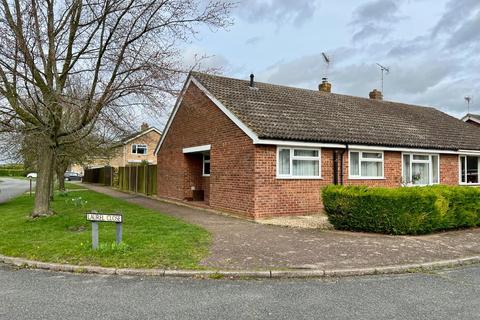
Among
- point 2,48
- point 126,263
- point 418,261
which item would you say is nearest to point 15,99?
point 2,48

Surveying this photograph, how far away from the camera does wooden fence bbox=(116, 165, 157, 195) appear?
78.8 feet

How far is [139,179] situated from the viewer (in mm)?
26797

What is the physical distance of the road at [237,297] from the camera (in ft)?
16.3

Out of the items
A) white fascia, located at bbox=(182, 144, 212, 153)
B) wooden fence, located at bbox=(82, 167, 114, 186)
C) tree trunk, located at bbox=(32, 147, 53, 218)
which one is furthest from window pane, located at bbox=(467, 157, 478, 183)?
wooden fence, located at bbox=(82, 167, 114, 186)

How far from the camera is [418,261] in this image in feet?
24.6

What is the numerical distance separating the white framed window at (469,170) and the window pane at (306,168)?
897cm

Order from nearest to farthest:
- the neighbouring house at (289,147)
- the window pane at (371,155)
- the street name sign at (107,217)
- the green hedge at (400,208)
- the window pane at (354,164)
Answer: the street name sign at (107,217)
the green hedge at (400,208)
the neighbouring house at (289,147)
the window pane at (354,164)
the window pane at (371,155)

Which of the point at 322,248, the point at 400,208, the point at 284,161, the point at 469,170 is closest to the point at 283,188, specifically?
the point at 284,161

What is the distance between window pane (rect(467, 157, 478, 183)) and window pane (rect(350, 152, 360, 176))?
7.86m

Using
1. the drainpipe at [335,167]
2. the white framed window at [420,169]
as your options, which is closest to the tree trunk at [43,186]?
the drainpipe at [335,167]

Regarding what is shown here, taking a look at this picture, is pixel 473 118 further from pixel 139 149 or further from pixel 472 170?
pixel 139 149

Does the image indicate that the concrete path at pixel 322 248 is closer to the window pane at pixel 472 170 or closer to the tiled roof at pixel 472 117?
the window pane at pixel 472 170

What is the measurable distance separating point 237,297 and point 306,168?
29.9ft

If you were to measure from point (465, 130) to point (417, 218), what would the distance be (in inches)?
565
